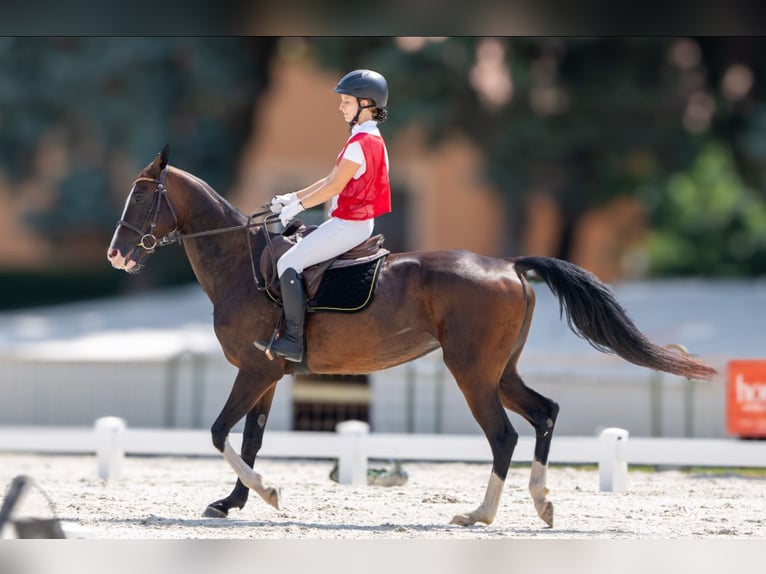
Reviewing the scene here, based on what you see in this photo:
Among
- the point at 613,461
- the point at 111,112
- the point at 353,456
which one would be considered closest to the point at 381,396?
the point at 353,456

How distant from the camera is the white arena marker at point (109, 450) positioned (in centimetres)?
926

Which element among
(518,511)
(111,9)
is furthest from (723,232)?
(111,9)

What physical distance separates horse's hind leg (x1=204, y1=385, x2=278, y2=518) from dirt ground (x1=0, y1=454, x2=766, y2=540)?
0.10 metres

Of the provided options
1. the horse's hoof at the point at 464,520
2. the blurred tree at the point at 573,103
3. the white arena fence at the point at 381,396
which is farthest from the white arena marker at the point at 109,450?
the blurred tree at the point at 573,103

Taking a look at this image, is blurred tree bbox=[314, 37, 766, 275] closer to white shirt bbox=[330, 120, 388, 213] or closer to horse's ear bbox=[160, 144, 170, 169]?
horse's ear bbox=[160, 144, 170, 169]

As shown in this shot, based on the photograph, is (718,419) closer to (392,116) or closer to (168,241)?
(168,241)

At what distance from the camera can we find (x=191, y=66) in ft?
66.9

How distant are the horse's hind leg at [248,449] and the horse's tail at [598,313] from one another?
1.74 metres

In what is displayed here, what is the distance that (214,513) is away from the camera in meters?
7.43

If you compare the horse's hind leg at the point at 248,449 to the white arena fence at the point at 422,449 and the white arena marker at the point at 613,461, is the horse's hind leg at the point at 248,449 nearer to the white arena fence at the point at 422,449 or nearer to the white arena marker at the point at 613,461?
the white arena fence at the point at 422,449

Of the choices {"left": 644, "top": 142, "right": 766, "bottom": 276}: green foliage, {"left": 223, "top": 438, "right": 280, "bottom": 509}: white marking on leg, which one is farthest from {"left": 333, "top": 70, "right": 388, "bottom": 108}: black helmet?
{"left": 644, "top": 142, "right": 766, "bottom": 276}: green foliage

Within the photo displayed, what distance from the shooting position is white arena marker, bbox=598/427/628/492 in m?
8.88

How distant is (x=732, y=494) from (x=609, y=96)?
10794 mm

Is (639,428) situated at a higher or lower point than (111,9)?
lower
